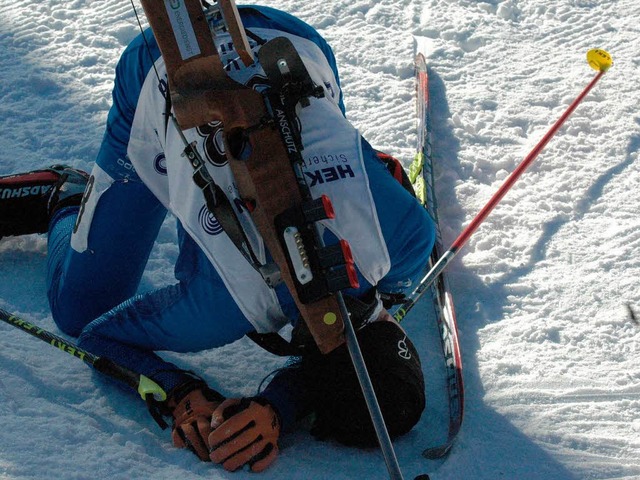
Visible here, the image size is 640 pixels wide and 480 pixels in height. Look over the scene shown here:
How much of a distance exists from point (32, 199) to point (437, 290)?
4.84 feet

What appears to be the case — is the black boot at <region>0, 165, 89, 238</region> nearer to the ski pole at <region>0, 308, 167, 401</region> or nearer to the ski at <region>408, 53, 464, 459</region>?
the ski pole at <region>0, 308, 167, 401</region>

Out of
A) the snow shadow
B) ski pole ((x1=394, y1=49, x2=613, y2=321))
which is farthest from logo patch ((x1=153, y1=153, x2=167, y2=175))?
the snow shadow

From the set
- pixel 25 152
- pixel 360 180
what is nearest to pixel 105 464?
pixel 360 180

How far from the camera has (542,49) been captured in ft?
14.1

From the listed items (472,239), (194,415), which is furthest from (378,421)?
(472,239)

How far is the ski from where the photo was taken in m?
2.42

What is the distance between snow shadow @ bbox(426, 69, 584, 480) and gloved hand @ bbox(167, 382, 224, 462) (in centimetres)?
58

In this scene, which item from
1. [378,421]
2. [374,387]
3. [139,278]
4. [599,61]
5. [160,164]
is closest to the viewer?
[378,421]

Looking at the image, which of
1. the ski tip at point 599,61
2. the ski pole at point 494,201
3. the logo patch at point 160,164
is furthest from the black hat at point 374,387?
the ski tip at point 599,61

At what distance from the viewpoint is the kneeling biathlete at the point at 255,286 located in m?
2.12

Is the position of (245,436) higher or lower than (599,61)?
higher

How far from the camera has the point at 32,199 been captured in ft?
10.4

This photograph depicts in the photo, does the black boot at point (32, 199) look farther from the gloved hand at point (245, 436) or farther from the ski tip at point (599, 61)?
the ski tip at point (599, 61)

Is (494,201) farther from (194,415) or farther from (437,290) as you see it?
(194,415)
